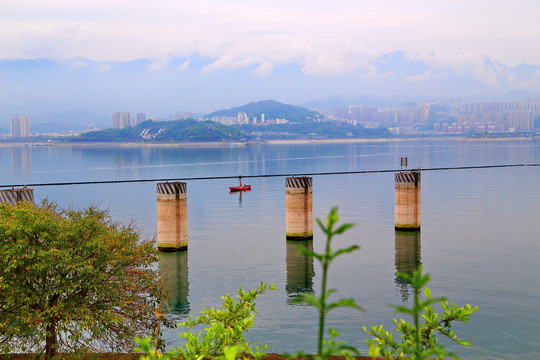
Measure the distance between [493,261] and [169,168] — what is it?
434 ft

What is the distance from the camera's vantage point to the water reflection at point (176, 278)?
136 feet

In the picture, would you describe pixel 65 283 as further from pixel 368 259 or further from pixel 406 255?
pixel 406 255

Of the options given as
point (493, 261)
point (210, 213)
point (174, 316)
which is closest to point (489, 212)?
point (493, 261)

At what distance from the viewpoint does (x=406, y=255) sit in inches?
2189

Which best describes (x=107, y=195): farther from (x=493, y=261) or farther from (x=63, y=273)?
(x=63, y=273)

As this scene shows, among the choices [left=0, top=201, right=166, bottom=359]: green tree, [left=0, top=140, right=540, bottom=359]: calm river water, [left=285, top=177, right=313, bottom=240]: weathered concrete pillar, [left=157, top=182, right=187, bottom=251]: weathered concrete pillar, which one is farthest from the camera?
[left=285, top=177, right=313, bottom=240]: weathered concrete pillar

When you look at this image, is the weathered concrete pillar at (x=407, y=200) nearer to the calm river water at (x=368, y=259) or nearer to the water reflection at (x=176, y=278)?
the calm river water at (x=368, y=259)

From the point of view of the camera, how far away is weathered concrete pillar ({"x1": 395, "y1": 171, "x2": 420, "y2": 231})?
59031mm

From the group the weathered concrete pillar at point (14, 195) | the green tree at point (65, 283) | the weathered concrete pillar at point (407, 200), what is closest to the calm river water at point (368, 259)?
the weathered concrete pillar at point (407, 200)

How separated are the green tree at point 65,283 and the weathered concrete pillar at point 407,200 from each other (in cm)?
3773

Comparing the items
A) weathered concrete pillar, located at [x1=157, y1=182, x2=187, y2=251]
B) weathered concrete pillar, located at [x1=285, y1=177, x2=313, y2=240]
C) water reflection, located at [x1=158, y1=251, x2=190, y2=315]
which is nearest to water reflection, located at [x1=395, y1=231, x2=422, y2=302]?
weathered concrete pillar, located at [x1=285, y1=177, x2=313, y2=240]

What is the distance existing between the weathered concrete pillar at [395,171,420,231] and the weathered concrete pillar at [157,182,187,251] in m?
21.5

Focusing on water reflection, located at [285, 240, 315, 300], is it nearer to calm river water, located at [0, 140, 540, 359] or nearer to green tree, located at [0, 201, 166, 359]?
calm river water, located at [0, 140, 540, 359]

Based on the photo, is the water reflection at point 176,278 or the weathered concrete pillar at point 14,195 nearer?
the water reflection at point 176,278
